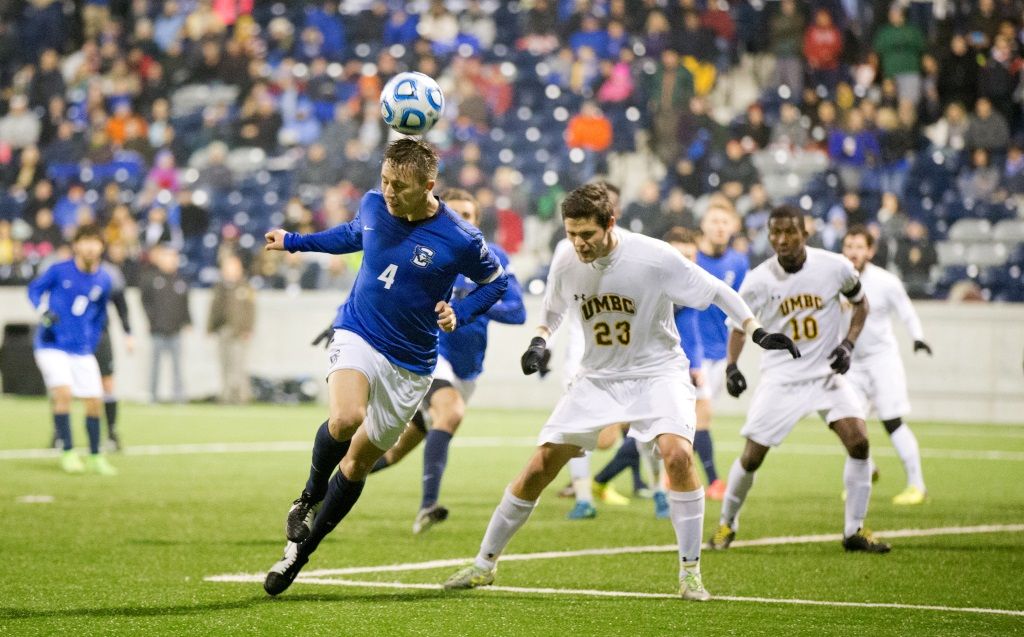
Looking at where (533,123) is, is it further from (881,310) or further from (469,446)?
(881,310)

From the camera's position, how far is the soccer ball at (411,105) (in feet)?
26.1

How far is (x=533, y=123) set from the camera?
26250 mm

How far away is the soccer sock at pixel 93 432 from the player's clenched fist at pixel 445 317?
841 cm

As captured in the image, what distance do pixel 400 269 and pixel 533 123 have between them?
1909 centimetres

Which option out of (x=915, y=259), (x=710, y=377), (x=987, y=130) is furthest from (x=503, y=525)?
(x=987, y=130)

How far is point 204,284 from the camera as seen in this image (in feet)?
87.1

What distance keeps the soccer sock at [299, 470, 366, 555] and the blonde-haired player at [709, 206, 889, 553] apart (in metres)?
3.02

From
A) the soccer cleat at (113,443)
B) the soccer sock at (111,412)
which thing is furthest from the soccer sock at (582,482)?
the soccer cleat at (113,443)

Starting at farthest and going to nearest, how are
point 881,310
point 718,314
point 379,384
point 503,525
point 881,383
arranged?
point 718,314, point 881,310, point 881,383, point 503,525, point 379,384

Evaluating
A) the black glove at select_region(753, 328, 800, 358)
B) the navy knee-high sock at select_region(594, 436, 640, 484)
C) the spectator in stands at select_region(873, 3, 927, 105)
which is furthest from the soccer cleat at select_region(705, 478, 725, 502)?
the spectator in stands at select_region(873, 3, 927, 105)

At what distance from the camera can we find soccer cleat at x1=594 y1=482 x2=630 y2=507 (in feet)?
41.9

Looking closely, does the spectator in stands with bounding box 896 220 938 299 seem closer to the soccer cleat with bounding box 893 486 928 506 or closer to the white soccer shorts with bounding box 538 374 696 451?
the soccer cleat with bounding box 893 486 928 506

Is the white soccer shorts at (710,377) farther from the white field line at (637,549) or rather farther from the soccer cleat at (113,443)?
the soccer cleat at (113,443)

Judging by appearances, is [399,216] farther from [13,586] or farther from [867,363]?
[867,363]
